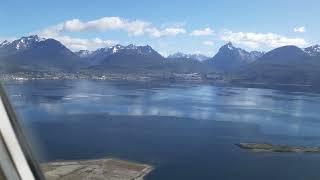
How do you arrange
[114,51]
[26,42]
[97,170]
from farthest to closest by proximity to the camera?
[114,51] < [26,42] < [97,170]

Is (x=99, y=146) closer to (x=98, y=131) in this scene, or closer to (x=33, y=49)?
(x=98, y=131)

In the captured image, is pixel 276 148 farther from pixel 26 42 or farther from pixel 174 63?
pixel 26 42

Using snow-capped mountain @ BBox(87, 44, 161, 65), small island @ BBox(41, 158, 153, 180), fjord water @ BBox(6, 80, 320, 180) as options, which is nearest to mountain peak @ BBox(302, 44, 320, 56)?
snow-capped mountain @ BBox(87, 44, 161, 65)

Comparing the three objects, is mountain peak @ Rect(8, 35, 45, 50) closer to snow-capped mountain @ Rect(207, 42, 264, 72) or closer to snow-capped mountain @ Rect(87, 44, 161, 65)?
snow-capped mountain @ Rect(87, 44, 161, 65)

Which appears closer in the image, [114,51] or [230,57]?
[114,51]

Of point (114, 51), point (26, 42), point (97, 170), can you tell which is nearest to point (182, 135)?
point (97, 170)

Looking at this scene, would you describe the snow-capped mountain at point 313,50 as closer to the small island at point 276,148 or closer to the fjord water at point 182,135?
the fjord water at point 182,135
